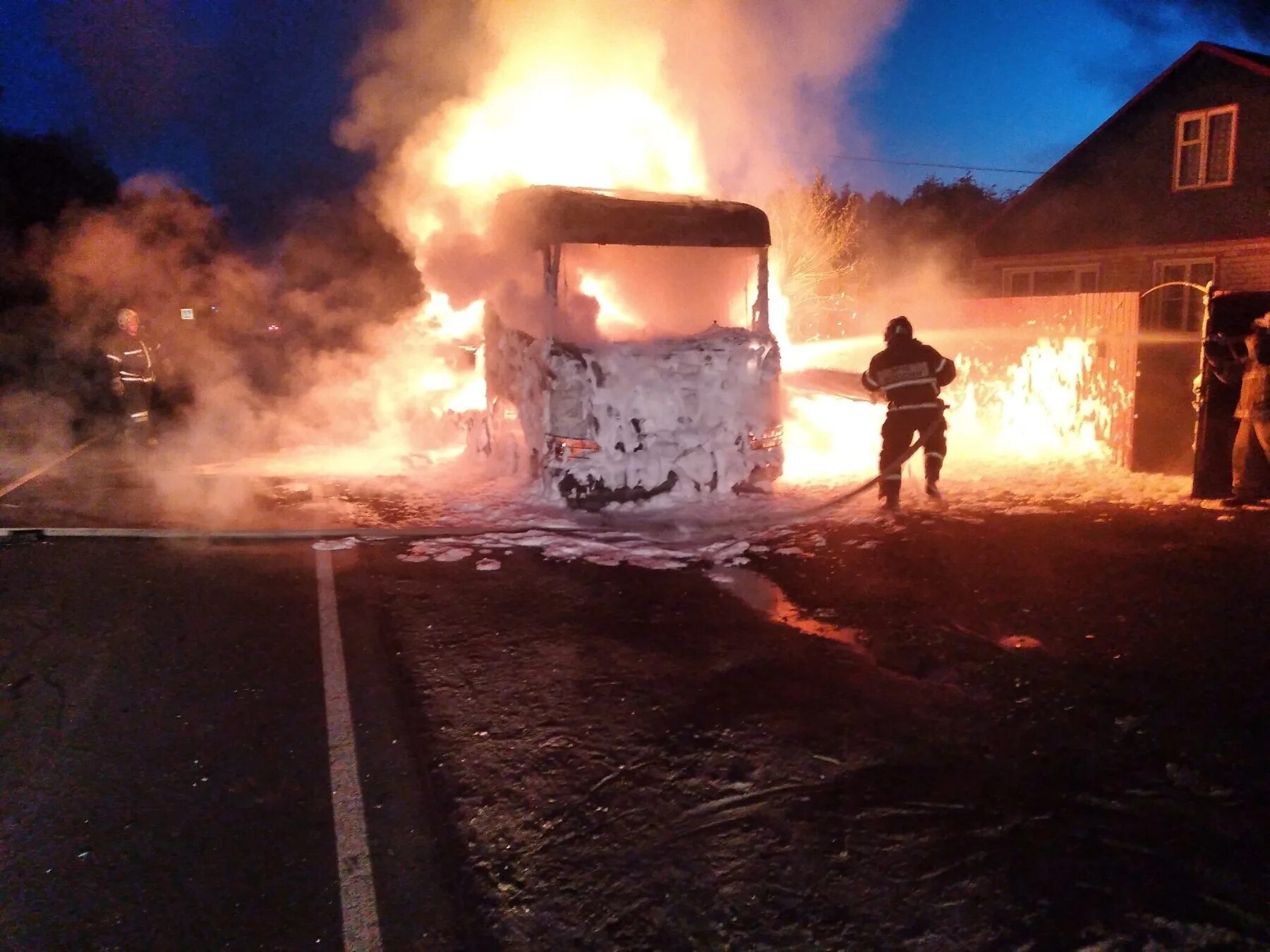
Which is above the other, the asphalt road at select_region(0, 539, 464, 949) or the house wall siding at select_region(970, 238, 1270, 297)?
the house wall siding at select_region(970, 238, 1270, 297)

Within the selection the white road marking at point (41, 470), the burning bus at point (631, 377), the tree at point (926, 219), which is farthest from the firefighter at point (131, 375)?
the tree at point (926, 219)

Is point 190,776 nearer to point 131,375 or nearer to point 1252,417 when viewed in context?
point 1252,417

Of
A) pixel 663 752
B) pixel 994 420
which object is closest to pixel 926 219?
pixel 994 420

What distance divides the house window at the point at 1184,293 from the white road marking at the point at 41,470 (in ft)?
60.2

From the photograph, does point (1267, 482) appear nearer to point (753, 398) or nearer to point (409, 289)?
point (753, 398)

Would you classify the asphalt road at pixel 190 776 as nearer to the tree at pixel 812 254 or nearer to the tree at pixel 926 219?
the tree at pixel 812 254

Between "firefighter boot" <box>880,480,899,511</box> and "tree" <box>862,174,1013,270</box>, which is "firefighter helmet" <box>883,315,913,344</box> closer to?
"firefighter boot" <box>880,480,899,511</box>

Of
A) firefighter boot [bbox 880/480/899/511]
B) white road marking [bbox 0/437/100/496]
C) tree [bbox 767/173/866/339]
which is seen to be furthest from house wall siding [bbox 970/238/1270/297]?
white road marking [bbox 0/437/100/496]

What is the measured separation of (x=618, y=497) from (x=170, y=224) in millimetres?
15111

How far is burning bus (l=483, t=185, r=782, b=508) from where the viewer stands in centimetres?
735

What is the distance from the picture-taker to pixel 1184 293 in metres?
18.2

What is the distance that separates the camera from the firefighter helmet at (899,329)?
7.54 metres

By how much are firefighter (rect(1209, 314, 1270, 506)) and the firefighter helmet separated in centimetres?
241

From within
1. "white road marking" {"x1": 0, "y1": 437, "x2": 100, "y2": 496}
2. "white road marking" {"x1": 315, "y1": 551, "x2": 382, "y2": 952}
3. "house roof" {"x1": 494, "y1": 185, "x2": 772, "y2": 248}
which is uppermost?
"house roof" {"x1": 494, "y1": 185, "x2": 772, "y2": 248}
